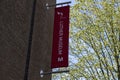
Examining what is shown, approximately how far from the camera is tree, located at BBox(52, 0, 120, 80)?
61.2ft

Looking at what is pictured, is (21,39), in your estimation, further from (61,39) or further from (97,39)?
(97,39)

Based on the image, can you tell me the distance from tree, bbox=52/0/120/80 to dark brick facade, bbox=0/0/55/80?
5161 millimetres

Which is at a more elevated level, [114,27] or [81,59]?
[114,27]

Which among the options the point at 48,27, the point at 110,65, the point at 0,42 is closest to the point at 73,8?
the point at 110,65

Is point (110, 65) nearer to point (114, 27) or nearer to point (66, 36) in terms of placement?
point (114, 27)

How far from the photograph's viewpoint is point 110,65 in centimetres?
1883

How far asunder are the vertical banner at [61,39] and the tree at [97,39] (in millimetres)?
6469

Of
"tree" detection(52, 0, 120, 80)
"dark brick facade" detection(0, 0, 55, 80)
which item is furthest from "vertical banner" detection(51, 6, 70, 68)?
"tree" detection(52, 0, 120, 80)

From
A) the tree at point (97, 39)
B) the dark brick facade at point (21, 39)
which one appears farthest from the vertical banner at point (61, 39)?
the tree at point (97, 39)

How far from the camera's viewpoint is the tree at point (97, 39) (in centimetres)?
1866

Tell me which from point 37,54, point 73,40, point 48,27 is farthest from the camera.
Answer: point 73,40

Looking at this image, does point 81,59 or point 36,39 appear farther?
point 81,59

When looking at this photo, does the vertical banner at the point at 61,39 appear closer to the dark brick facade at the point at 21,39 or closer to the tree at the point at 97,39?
the dark brick facade at the point at 21,39

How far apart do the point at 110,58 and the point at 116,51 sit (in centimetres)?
100
